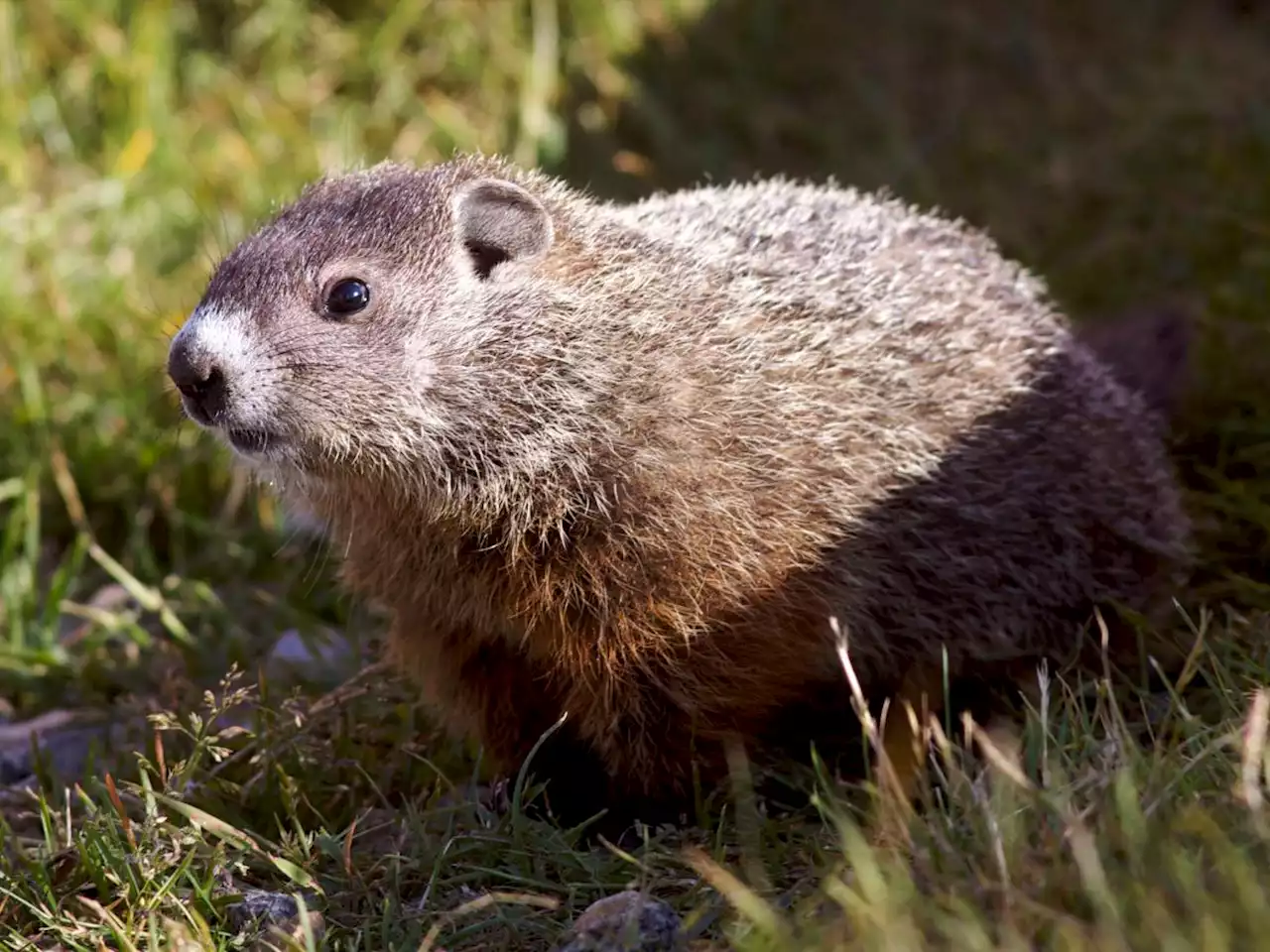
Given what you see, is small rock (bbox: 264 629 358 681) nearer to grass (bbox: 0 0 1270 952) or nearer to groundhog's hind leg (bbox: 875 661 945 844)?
grass (bbox: 0 0 1270 952)

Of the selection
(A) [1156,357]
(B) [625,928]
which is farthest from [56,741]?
(A) [1156,357]

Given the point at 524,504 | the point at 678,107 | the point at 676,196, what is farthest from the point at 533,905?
the point at 678,107

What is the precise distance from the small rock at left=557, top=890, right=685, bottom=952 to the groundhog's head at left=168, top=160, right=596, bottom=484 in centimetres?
99

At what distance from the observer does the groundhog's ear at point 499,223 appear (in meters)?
3.51

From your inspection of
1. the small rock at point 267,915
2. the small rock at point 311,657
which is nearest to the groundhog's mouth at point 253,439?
the small rock at point 267,915

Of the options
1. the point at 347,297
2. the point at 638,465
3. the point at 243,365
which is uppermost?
the point at 347,297

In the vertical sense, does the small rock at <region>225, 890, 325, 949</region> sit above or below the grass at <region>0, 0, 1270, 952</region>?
below

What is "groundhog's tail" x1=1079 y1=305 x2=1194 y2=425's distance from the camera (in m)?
4.54

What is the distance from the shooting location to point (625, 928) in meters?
2.75

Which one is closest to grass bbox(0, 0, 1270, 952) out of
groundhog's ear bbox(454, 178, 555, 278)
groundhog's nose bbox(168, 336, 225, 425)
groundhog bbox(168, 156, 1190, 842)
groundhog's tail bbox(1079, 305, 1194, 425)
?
groundhog's tail bbox(1079, 305, 1194, 425)

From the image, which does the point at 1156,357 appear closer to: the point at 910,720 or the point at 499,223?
the point at 910,720

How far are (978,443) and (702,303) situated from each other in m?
0.77

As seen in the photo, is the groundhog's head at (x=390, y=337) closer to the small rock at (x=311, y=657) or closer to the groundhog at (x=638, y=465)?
the groundhog at (x=638, y=465)

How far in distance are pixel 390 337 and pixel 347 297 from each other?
14cm
